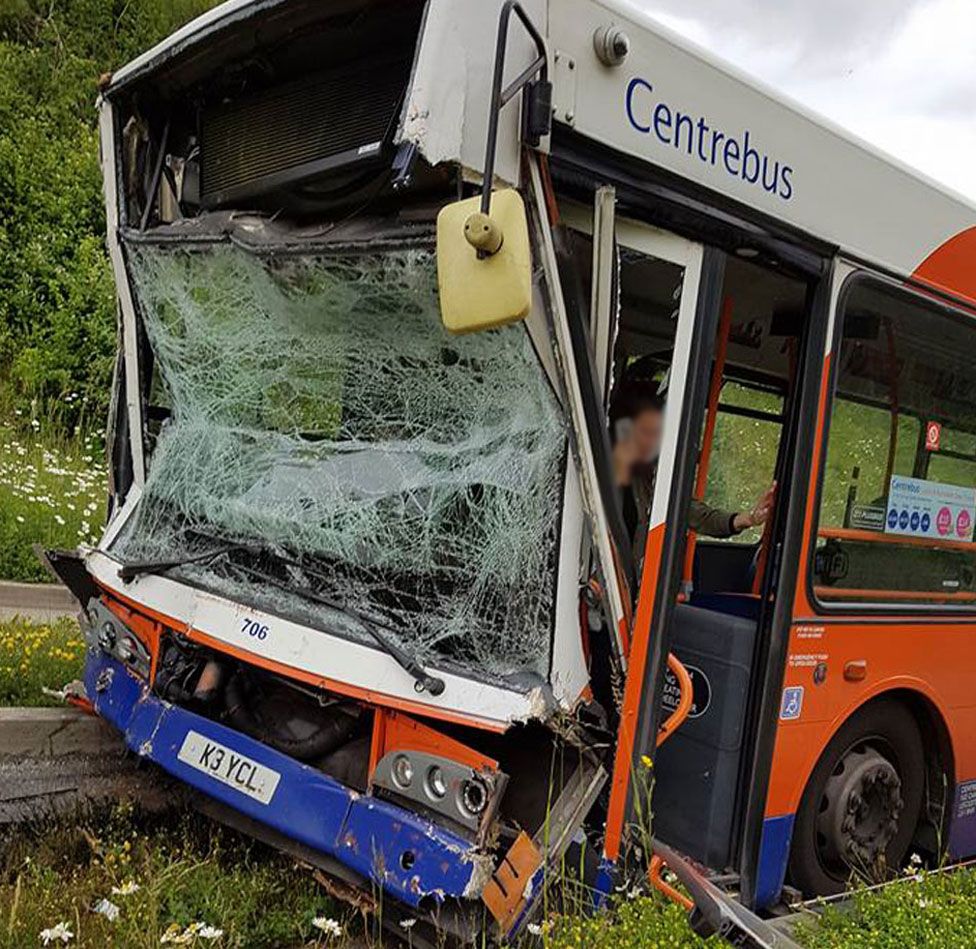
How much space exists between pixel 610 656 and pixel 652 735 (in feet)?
0.87

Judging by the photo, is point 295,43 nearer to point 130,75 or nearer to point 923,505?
point 130,75

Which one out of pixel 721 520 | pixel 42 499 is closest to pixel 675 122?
pixel 721 520

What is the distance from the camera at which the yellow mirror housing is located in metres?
2.50

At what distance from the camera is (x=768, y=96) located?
339cm

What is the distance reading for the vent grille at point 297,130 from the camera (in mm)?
3146

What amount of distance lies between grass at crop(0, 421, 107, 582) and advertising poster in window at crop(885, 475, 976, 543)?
541cm

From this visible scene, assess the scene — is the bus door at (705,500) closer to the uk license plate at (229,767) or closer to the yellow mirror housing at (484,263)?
the yellow mirror housing at (484,263)

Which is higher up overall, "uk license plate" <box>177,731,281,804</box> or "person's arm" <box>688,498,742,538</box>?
"person's arm" <box>688,498,742,538</box>

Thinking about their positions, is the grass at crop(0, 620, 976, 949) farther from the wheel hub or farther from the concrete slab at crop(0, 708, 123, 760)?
the concrete slab at crop(0, 708, 123, 760)

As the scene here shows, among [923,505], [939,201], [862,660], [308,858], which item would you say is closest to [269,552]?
[308,858]

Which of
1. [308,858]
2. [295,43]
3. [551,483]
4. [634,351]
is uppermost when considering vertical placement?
[295,43]

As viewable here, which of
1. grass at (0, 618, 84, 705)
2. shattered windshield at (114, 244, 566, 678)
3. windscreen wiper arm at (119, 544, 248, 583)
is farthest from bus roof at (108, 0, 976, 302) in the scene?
grass at (0, 618, 84, 705)

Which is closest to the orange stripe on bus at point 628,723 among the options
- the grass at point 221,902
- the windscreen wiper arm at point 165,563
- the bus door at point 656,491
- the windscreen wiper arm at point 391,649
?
the bus door at point 656,491

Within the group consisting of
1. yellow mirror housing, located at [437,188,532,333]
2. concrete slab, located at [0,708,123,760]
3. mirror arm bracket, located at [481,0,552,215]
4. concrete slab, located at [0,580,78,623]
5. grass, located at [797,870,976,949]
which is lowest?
concrete slab, located at [0,708,123,760]
